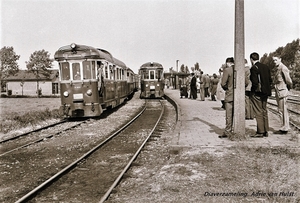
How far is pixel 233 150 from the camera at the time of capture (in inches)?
250

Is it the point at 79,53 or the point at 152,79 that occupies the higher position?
the point at 79,53

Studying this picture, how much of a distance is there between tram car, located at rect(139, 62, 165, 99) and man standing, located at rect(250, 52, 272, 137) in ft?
64.2

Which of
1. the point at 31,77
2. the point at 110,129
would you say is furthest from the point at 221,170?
the point at 31,77

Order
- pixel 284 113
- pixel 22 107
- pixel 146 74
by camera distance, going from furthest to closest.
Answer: pixel 146 74
pixel 22 107
pixel 284 113

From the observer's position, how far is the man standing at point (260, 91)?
7129 millimetres

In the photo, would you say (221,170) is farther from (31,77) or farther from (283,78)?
(31,77)

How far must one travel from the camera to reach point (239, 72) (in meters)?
7.17

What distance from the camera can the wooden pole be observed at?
7117 millimetres

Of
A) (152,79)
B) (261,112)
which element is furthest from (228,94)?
(152,79)

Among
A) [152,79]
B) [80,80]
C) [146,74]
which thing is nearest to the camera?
[80,80]

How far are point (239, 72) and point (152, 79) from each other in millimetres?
19760

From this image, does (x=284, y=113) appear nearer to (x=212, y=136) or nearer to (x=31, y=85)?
(x=212, y=136)

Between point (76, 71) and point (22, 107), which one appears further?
point (22, 107)

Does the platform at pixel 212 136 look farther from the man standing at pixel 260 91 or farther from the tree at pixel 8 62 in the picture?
the tree at pixel 8 62
